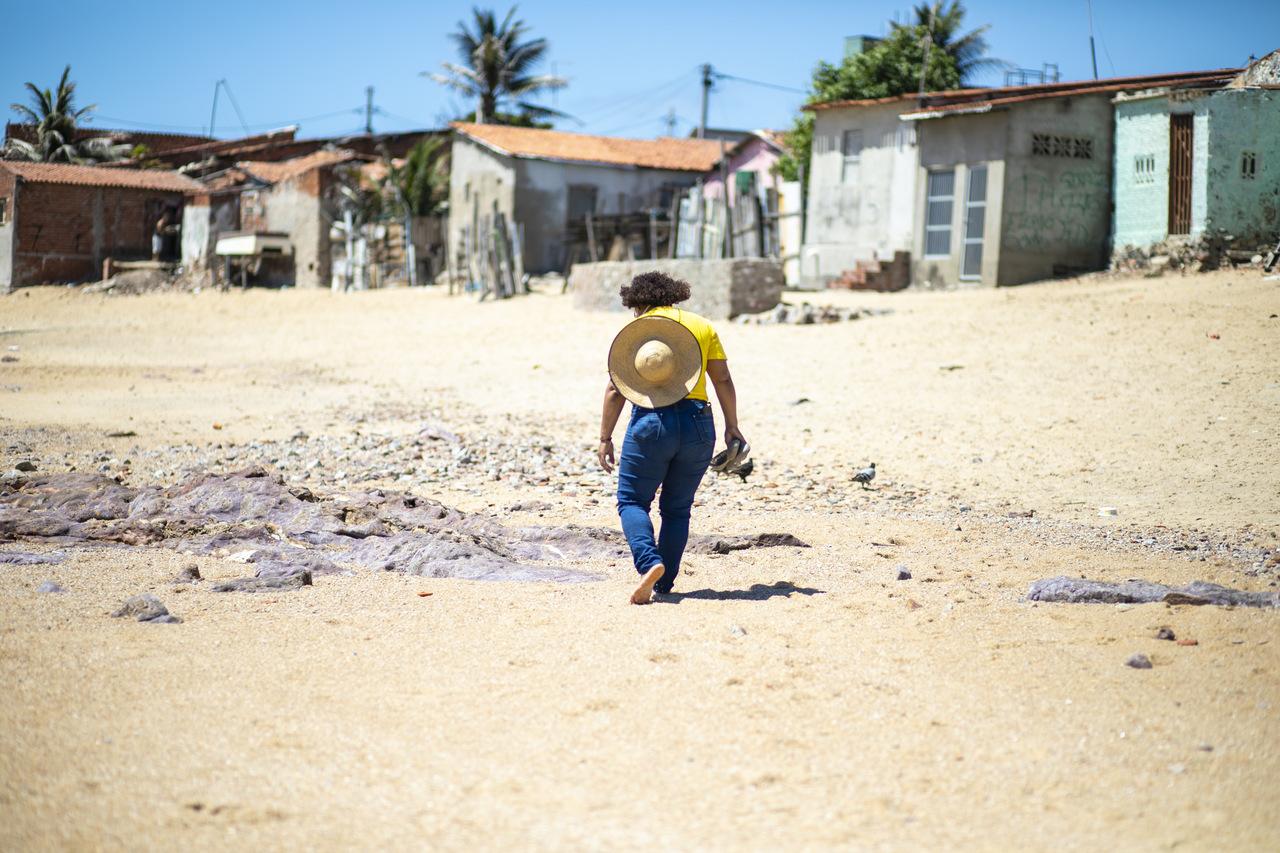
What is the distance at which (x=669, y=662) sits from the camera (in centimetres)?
470

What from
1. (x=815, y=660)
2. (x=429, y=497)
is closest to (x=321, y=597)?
(x=815, y=660)

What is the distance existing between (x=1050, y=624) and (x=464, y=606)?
265 cm

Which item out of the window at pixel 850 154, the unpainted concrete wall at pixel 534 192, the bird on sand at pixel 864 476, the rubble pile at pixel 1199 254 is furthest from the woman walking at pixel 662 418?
the unpainted concrete wall at pixel 534 192

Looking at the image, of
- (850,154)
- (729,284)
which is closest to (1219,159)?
(729,284)

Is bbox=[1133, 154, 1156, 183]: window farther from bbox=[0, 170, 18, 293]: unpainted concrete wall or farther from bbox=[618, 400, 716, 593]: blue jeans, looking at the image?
bbox=[0, 170, 18, 293]: unpainted concrete wall

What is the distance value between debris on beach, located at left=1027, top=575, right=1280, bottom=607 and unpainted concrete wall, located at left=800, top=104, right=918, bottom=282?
18881 mm

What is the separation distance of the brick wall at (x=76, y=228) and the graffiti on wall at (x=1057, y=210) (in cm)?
2772

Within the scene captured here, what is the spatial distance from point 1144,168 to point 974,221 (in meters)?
3.00

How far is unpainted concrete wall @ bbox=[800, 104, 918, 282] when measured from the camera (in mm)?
24484

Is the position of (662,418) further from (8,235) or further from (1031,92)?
(8,235)

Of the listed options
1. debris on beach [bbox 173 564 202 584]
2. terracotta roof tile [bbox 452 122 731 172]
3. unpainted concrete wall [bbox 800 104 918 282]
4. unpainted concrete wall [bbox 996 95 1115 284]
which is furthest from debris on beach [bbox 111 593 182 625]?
terracotta roof tile [bbox 452 122 731 172]

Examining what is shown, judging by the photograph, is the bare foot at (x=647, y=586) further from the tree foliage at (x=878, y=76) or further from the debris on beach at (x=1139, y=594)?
the tree foliage at (x=878, y=76)

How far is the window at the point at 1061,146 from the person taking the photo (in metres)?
21.8

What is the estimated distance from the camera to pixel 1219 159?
1914 centimetres
